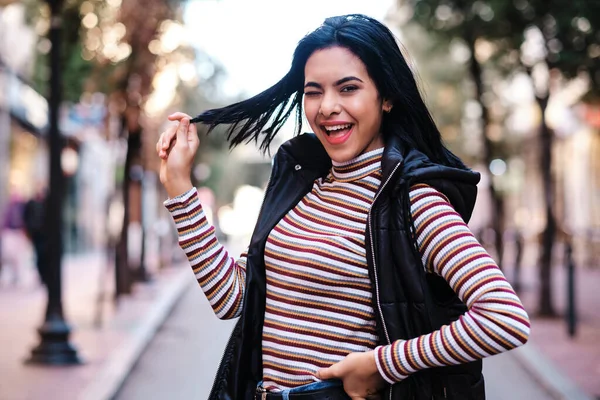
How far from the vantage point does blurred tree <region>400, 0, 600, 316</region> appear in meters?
12.6

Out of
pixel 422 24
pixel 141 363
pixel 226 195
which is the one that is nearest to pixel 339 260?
pixel 141 363

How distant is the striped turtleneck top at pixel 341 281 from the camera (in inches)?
81.7

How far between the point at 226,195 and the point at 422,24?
1534 inches

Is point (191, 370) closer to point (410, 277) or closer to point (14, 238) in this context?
point (410, 277)

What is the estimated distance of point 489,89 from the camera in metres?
27.2

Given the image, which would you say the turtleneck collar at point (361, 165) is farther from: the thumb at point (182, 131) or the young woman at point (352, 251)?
the thumb at point (182, 131)

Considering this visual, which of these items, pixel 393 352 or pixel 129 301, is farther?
pixel 129 301

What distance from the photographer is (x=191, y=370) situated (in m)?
9.28

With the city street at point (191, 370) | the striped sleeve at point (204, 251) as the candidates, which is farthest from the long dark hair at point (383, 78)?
the city street at point (191, 370)

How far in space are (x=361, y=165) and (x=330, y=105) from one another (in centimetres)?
19

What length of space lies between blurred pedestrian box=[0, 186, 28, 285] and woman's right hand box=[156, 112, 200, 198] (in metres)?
17.5

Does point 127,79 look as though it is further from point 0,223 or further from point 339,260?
point 339,260

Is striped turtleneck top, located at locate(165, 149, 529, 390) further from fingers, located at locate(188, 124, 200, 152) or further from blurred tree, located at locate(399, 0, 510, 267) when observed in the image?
blurred tree, located at locate(399, 0, 510, 267)

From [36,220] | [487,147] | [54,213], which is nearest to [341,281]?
[54,213]
